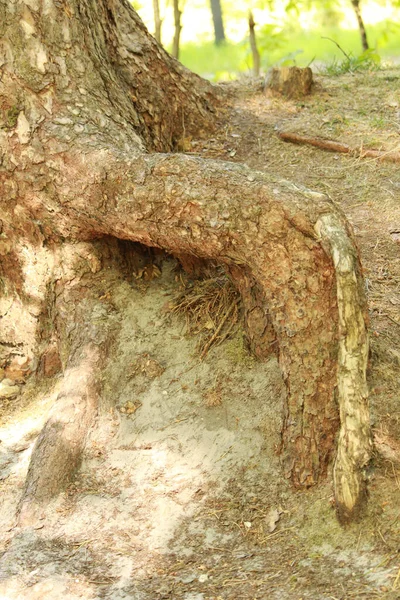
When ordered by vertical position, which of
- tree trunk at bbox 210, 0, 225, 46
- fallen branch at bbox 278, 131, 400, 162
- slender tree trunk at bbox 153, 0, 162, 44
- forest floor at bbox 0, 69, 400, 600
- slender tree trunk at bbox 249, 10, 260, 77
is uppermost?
tree trunk at bbox 210, 0, 225, 46

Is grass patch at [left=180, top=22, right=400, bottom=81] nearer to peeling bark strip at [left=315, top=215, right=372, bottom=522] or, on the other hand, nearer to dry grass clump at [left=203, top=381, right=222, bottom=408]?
dry grass clump at [left=203, top=381, right=222, bottom=408]

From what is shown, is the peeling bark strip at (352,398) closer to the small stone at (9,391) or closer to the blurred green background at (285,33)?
the small stone at (9,391)

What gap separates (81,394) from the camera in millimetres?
3525

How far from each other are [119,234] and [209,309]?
1.99ft

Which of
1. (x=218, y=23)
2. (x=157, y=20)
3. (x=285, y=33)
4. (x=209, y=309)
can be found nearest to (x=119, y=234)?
(x=209, y=309)

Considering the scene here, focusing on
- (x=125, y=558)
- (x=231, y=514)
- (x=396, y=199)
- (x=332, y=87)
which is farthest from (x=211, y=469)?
(x=332, y=87)

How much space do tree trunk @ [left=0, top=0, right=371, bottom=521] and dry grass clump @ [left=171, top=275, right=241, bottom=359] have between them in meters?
0.17

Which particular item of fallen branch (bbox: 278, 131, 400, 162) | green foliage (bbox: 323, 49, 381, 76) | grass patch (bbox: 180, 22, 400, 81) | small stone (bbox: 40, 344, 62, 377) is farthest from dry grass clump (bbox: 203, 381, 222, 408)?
grass patch (bbox: 180, 22, 400, 81)

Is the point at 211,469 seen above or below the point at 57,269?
below

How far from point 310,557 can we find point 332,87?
4.01m

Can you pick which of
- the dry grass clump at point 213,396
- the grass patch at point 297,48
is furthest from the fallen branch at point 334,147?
the grass patch at point 297,48

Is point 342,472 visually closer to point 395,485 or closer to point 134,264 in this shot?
point 395,485

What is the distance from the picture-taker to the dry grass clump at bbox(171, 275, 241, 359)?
143 inches

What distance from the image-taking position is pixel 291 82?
18.1ft
